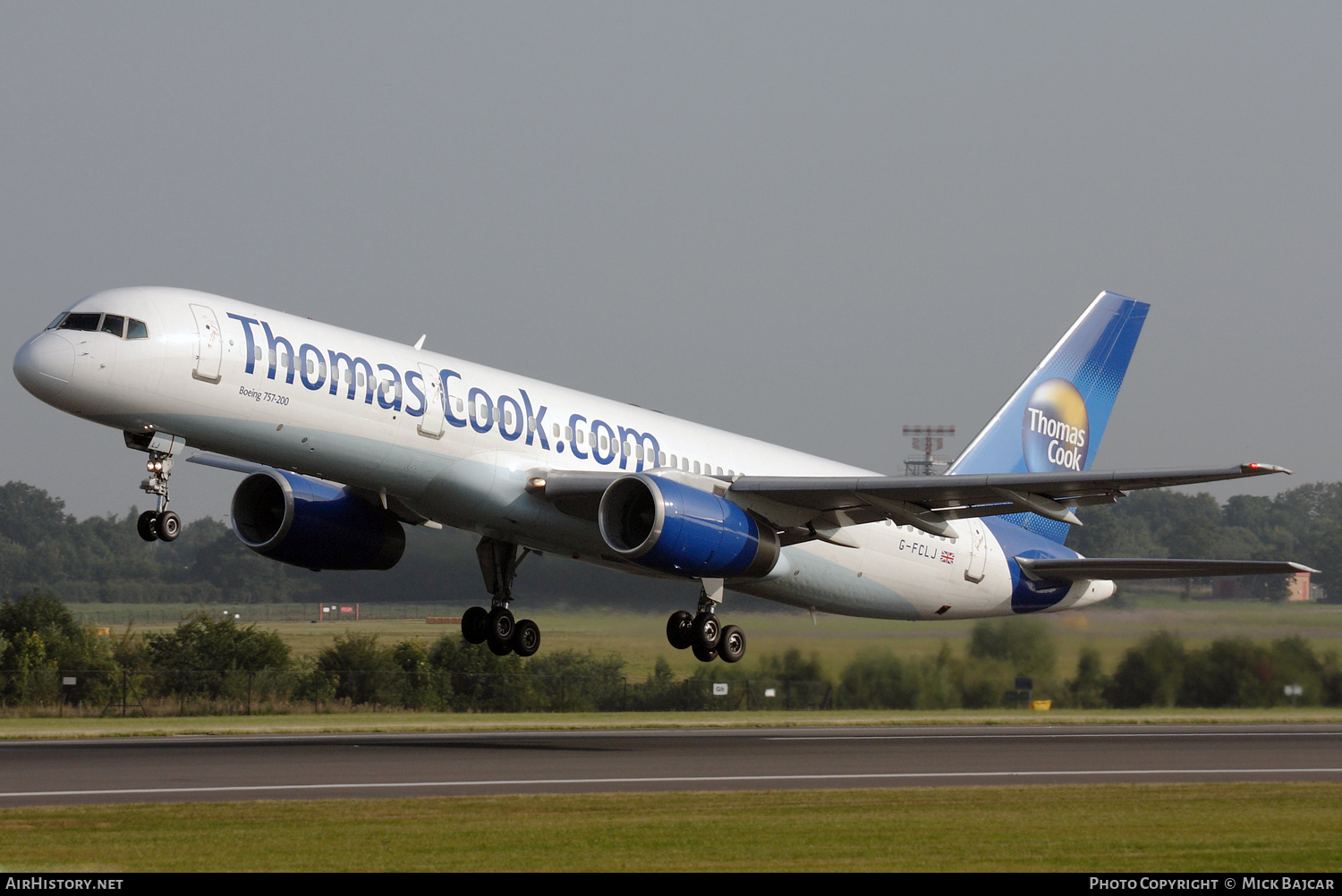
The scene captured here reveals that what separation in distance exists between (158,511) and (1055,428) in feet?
76.3

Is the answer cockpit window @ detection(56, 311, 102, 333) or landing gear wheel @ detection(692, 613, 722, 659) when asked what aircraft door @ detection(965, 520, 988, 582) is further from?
cockpit window @ detection(56, 311, 102, 333)

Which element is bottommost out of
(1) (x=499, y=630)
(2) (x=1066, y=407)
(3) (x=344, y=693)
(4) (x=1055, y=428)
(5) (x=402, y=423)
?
(3) (x=344, y=693)

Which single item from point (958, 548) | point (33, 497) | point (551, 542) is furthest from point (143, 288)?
point (33, 497)

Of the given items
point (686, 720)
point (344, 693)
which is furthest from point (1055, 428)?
point (344, 693)

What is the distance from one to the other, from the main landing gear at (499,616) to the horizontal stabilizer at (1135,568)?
12.1 m

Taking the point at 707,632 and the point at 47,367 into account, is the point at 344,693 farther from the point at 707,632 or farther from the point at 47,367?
the point at 47,367

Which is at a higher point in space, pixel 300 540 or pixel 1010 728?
pixel 300 540

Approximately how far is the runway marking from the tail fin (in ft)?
35.7

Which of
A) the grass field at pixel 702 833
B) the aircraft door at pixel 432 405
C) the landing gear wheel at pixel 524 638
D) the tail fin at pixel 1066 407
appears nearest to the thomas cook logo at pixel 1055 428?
the tail fin at pixel 1066 407

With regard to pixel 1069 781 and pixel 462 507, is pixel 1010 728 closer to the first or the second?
pixel 1069 781

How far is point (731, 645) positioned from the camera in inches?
1174

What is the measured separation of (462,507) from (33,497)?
326ft

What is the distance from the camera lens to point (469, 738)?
3572 cm

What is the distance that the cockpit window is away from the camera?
75.4ft
